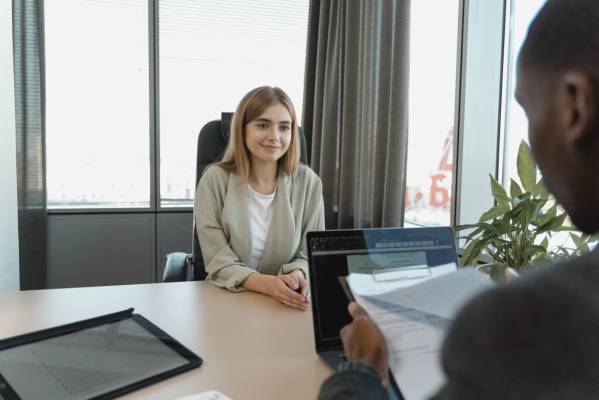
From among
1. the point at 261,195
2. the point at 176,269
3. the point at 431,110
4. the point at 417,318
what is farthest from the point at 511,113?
the point at 417,318

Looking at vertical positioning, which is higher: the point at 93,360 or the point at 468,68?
the point at 468,68

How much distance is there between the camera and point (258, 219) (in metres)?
1.72

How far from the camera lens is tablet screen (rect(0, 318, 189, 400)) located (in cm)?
78

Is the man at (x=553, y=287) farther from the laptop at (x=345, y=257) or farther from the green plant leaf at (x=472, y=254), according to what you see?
→ the green plant leaf at (x=472, y=254)

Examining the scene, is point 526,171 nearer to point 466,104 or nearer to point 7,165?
point 466,104

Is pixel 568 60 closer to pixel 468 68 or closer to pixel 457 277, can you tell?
pixel 457 277

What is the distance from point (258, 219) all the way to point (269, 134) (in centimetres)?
31

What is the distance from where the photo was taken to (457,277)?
0.62m

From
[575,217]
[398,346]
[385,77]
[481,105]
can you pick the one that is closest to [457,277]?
[398,346]

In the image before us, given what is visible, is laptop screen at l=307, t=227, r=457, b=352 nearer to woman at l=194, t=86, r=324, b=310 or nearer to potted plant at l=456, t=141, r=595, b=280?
potted plant at l=456, t=141, r=595, b=280

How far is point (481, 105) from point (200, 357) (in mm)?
1605

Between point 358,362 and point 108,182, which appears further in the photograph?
point 108,182

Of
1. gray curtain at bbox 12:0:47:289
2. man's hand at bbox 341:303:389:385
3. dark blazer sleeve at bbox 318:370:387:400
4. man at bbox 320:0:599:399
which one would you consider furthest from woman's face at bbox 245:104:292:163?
gray curtain at bbox 12:0:47:289

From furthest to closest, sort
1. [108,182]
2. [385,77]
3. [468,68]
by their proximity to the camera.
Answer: [108,182] → [385,77] → [468,68]
